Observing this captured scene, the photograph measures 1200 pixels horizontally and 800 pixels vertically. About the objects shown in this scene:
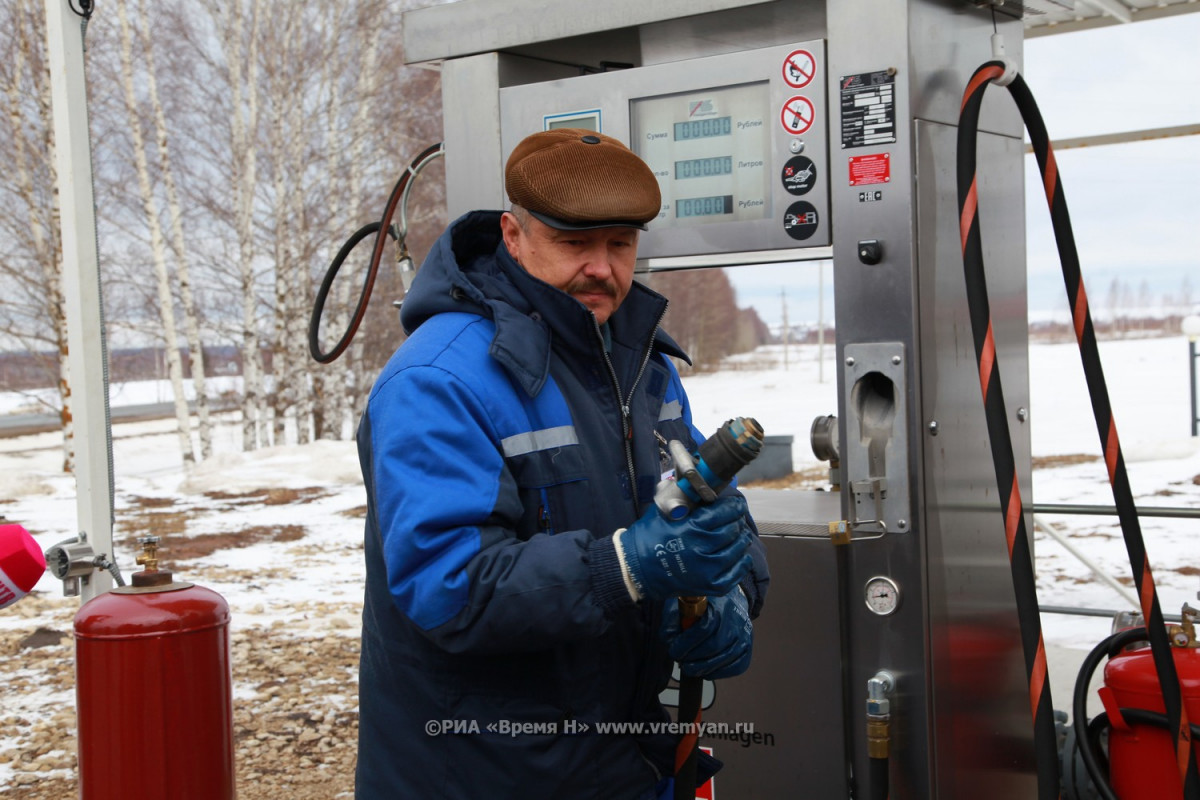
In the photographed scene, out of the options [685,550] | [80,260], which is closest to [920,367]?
[685,550]

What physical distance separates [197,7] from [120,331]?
514 cm

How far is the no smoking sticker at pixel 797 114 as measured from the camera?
2574 mm

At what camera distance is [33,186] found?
588 inches

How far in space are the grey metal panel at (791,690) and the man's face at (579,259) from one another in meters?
0.97

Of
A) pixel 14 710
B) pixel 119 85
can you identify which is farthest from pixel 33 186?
pixel 14 710

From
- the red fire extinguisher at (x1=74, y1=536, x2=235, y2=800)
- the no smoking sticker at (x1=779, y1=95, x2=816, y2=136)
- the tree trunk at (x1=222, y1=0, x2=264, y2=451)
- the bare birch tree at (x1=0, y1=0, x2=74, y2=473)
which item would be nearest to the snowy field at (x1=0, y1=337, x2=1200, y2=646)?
the tree trunk at (x1=222, y1=0, x2=264, y2=451)

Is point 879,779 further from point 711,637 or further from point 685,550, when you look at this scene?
point 685,550

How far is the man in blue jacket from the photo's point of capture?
1651 millimetres

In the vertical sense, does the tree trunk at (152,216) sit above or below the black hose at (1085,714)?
above

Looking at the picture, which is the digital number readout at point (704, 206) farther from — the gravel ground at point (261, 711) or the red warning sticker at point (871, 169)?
the gravel ground at point (261, 711)

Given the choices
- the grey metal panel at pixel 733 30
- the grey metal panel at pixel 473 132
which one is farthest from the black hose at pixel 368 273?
the grey metal panel at pixel 733 30

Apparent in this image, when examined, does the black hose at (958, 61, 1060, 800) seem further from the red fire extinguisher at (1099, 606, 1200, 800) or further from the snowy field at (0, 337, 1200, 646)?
the snowy field at (0, 337, 1200, 646)

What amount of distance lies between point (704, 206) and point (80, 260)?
5.20 feet

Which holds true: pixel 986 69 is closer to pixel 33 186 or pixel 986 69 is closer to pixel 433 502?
pixel 433 502
